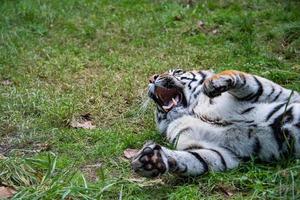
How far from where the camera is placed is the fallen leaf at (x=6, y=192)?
11.7 ft

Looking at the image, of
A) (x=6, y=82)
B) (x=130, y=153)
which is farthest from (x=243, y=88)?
(x=6, y=82)

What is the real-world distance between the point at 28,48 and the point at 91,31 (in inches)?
33.9

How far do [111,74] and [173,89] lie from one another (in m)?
1.73

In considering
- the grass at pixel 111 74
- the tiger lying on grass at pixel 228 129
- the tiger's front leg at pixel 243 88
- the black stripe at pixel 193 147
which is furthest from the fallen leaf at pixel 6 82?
the tiger's front leg at pixel 243 88

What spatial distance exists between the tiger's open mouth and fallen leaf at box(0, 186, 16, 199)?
1.31m

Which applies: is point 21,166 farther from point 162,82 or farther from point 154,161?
point 162,82

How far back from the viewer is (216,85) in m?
3.77

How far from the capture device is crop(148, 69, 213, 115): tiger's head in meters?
4.52

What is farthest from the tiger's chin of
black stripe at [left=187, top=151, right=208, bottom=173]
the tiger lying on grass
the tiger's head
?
black stripe at [left=187, top=151, right=208, bottom=173]

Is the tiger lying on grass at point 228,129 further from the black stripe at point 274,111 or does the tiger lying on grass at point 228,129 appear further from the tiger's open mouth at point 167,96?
the tiger's open mouth at point 167,96

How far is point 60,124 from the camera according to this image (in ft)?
16.6

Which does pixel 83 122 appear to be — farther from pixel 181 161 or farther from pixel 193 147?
pixel 181 161

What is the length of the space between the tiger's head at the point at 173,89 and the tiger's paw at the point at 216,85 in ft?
2.22

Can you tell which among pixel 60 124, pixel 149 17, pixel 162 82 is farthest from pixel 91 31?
pixel 162 82
